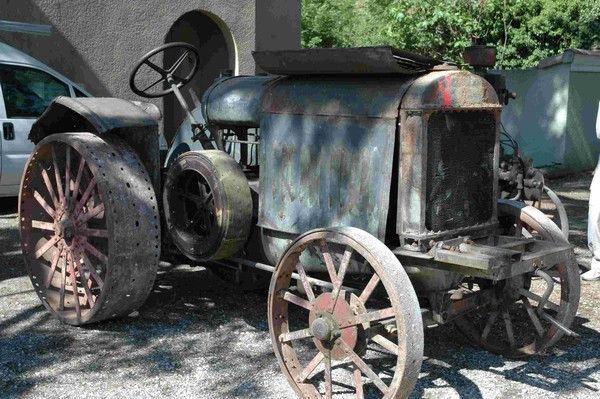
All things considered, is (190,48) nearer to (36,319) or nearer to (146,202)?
(146,202)

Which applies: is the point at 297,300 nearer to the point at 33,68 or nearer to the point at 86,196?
the point at 86,196

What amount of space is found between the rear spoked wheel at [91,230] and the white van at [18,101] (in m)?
3.14

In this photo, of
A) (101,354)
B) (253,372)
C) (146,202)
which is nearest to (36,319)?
(101,354)

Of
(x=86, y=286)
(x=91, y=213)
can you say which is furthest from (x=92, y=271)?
(x=91, y=213)

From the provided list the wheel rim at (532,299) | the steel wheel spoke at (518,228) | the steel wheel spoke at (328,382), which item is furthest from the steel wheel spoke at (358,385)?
the steel wheel spoke at (518,228)

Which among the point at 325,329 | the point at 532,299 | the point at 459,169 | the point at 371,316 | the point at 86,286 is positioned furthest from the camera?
the point at 86,286

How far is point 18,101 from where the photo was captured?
27.0 feet

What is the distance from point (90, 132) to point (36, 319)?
3.85 feet

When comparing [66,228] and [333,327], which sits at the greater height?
[66,228]

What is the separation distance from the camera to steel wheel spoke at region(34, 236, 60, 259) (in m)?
4.75

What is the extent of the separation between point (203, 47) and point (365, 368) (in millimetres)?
9931

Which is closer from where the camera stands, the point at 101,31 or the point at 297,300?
the point at 297,300

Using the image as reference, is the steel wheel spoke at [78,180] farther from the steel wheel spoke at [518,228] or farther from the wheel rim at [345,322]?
the steel wheel spoke at [518,228]

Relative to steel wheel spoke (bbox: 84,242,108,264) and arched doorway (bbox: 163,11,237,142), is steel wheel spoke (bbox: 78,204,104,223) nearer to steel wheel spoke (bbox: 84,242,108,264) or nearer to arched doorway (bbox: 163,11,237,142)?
steel wheel spoke (bbox: 84,242,108,264)
